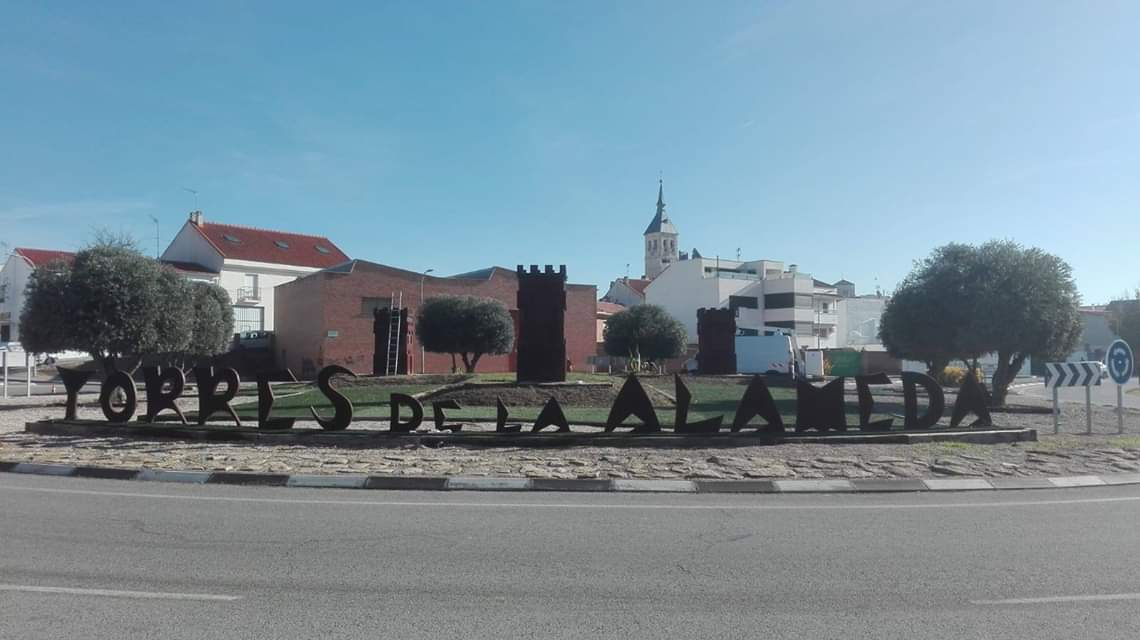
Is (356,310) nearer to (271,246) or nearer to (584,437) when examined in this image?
(271,246)

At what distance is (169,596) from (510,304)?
52.7 m

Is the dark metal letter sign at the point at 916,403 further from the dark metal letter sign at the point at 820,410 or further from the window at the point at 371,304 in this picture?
the window at the point at 371,304

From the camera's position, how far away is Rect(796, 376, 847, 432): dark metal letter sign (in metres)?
15.1

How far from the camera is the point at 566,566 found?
683 centimetres

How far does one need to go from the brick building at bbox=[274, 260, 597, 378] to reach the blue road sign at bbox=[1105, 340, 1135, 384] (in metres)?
37.2

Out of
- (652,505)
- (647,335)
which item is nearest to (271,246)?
(647,335)

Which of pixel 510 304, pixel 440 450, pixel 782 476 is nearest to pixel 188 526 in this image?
pixel 440 450

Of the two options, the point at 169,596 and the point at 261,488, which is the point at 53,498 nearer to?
the point at 261,488

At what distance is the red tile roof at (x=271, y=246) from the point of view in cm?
6531

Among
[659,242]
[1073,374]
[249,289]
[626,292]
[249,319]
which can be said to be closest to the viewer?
[1073,374]

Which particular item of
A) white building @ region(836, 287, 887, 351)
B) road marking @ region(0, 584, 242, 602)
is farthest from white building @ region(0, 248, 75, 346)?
white building @ region(836, 287, 887, 351)

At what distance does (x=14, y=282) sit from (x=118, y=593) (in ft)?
236

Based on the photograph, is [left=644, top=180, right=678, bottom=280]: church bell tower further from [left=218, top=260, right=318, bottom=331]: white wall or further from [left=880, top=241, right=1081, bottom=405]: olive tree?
[left=880, top=241, right=1081, bottom=405]: olive tree

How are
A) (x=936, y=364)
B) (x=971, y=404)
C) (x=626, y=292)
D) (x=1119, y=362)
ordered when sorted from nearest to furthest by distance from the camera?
1. (x=971, y=404)
2. (x=1119, y=362)
3. (x=936, y=364)
4. (x=626, y=292)
